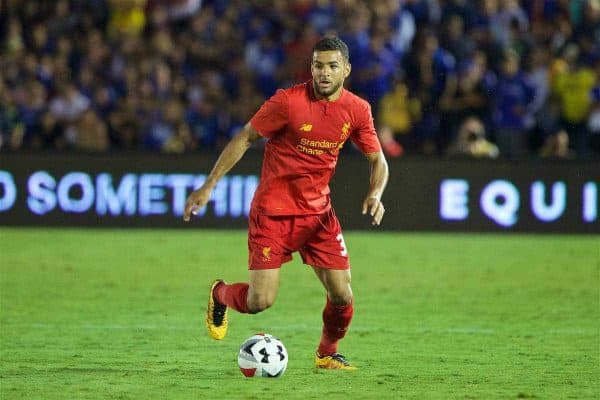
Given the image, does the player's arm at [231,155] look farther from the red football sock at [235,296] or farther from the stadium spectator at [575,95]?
the stadium spectator at [575,95]

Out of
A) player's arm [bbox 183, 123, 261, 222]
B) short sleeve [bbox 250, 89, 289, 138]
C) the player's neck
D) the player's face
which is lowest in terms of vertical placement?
player's arm [bbox 183, 123, 261, 222]

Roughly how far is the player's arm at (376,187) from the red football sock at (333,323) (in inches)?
24.2

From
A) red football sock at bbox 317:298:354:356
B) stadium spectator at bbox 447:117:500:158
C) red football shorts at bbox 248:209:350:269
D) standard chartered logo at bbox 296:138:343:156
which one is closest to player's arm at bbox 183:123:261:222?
standard chartered logo at bbox 296:138:343:156

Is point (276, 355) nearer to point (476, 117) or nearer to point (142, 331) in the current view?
point (142, 331)

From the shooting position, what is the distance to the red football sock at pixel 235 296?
298 inches

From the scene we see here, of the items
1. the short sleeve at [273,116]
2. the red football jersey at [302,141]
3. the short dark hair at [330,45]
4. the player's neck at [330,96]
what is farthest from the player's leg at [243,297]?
the short dark hair at [330,45]

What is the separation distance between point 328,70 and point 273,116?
414 mm

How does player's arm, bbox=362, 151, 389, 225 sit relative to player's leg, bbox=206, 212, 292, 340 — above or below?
above

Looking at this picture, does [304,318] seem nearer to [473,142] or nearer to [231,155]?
[231,155]

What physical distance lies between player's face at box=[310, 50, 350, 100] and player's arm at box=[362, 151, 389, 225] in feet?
1.77

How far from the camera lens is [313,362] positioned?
795 cm

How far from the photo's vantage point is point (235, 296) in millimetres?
7617

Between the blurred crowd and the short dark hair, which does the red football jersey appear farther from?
the blurred crowd

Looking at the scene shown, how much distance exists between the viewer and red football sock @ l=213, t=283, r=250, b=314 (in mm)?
7570
